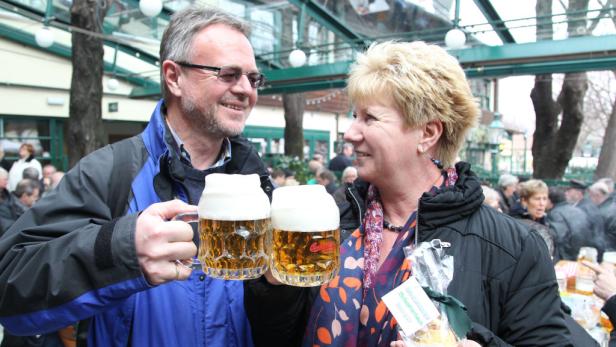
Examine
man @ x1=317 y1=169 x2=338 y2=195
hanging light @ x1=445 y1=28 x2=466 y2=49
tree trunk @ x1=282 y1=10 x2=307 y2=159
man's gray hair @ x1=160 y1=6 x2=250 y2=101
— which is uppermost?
hanging light @ x1=445 y1=28 x2=466 y2=49

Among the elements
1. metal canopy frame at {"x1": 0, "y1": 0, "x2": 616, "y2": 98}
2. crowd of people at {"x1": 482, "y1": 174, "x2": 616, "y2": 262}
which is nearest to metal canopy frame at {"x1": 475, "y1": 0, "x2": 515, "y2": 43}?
metal canopy frame at {"x1": 0, "y1": 0, "x2": 616, "y2": 98}

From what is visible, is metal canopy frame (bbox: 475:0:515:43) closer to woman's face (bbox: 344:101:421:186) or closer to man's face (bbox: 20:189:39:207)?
woman's face (bbox: 344:101:421:186)

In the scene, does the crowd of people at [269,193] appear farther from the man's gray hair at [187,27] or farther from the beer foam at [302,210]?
the beer foam at [302,210]

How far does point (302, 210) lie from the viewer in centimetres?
116

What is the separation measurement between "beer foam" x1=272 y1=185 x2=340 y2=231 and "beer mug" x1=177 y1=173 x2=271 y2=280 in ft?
0.13

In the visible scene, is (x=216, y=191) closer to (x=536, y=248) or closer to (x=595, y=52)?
(x=536, y=248)

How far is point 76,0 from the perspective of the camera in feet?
21.9

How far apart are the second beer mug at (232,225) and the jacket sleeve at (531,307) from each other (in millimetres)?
826

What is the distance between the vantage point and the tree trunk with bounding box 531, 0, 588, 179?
1034 centimetres

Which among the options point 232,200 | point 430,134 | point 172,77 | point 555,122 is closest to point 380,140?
point 430,134

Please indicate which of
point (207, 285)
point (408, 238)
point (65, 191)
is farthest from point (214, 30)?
point (408, 238)

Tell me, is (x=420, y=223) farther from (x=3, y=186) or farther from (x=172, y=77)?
(x=3, y=186)

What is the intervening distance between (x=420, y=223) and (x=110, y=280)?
964 mm

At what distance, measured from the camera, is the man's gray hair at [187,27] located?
1673 mm
